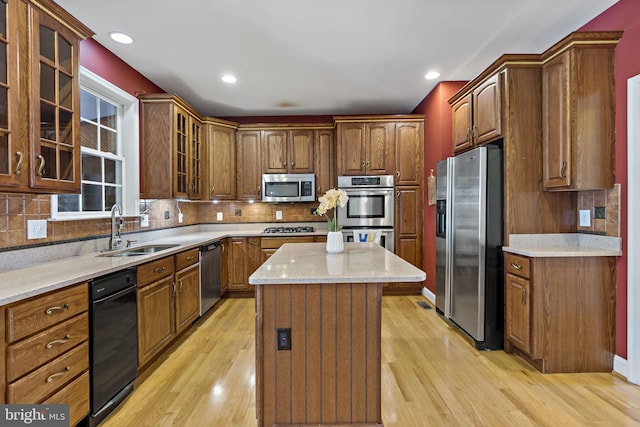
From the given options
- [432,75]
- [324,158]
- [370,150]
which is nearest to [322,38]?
[432,75]

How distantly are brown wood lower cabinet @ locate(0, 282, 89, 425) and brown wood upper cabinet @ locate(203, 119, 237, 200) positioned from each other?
9.41ft

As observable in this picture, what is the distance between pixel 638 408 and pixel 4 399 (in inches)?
130

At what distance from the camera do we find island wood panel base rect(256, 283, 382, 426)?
1685 millimetres

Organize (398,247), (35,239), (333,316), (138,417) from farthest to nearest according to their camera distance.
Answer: (398,247) < (35,239) < (138,417) < (333,316)

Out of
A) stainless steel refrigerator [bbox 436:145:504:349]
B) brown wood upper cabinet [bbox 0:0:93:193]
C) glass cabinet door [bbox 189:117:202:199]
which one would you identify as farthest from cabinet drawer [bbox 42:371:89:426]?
stainless steel refrigerator [bbox 436:145:504:349]

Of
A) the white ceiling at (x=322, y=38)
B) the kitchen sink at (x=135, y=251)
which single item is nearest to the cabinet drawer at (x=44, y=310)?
the kitchen sink at (x=135, y=251)

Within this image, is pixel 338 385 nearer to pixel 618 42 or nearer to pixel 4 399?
pixel 4 399

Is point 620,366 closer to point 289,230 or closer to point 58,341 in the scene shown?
point 58,341

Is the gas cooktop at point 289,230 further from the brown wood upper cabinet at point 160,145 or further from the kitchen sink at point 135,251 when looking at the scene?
the kitchen sink at point 135,251

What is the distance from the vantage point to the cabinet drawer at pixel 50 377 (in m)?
1.38

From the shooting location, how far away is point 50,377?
152 centimetres

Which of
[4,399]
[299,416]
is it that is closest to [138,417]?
[4,399]

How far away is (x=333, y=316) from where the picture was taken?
1687 mm

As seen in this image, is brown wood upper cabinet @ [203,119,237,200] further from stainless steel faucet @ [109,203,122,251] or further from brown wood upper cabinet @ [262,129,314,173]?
stainless steel faucet @ [109,203,122,251]
